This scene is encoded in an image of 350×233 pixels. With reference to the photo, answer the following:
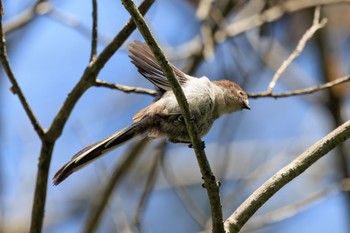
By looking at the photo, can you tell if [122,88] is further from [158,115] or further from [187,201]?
[187,201]

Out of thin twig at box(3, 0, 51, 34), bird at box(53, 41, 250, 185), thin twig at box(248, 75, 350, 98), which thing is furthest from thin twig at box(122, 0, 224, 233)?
thin twig at box(3, 0, 51, 34)

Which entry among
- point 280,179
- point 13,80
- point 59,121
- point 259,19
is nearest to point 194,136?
point 280,179

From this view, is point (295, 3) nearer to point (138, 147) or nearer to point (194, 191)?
point (138, 147)

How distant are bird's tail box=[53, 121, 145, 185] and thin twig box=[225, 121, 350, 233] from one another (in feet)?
3.22

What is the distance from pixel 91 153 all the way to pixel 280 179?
1235 millimetres

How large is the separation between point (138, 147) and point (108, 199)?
64 cm

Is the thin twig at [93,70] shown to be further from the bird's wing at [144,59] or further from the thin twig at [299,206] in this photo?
Result: the thin twig at [299,206]

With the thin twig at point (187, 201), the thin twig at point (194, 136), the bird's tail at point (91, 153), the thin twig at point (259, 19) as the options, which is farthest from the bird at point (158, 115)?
the thin twig at point (259, 19)

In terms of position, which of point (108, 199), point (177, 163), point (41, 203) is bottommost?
point (41, 203)

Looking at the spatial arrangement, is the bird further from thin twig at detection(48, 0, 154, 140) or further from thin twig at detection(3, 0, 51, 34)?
thin twig at detection(3, 0, 51, 34)

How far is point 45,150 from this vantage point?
3.69 meters

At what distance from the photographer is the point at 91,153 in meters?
3.55

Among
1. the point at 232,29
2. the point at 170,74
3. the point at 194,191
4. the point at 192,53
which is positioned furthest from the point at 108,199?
the point at 194,191

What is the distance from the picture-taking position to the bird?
3.56 meters
